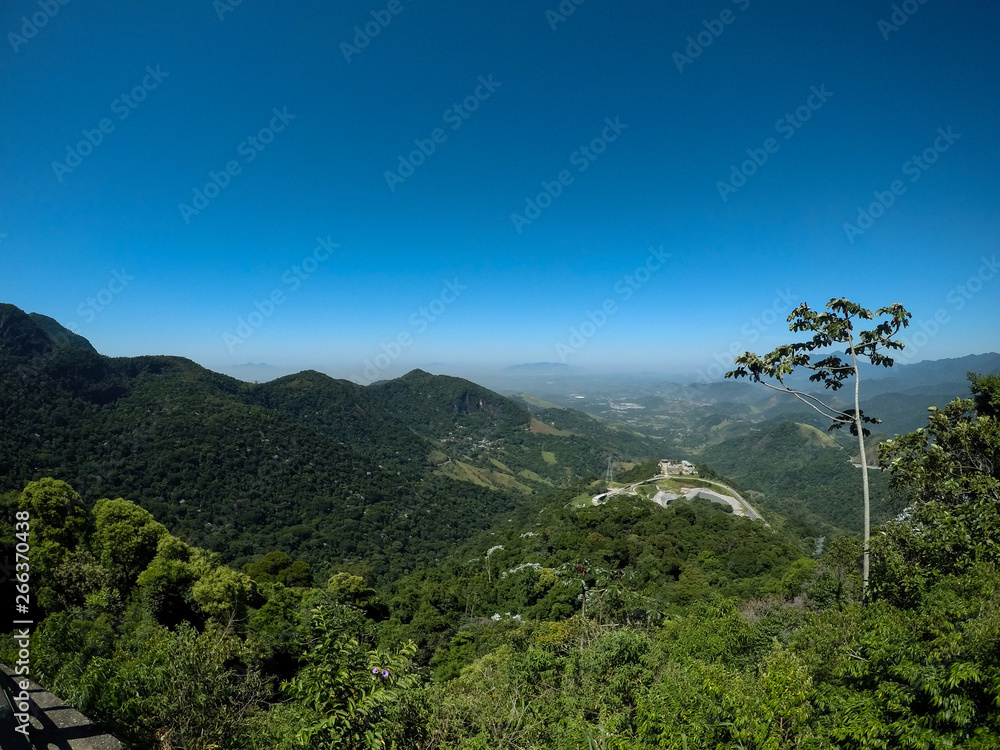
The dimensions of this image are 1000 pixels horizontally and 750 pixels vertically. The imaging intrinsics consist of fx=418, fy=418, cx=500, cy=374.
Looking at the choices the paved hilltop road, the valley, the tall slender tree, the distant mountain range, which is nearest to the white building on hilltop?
the paved hilltop road

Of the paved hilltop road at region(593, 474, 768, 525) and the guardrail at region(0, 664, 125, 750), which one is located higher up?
the guardrail at region(0, 664, 125, 750)

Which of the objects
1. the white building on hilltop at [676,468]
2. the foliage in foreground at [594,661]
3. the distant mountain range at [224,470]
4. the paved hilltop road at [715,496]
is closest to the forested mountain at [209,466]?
the distant mountain range at [224,470]

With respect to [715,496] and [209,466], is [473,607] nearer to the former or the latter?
[715,496]

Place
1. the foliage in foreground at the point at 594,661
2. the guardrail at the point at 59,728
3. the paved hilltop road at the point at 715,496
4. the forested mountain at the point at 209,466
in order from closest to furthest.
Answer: the foliage in foreground at the point at 594,661 < the guardrail at the point at 59,728 < the forested mountain at the point at 209,466 < the paved hilltop road at the point at 715,496

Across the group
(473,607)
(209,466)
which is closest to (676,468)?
(473,607)

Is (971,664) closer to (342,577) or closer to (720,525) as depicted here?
(342,577)

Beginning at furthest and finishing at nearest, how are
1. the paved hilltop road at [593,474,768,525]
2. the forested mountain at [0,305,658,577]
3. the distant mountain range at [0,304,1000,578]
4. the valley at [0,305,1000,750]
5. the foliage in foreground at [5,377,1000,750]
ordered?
the paved hilltop road at [593,474,768,525]
the distant mountain range at [0,304,1000,578]
the forested mountain at [0,305,658,577]
the valley at [0,305,1000,750]
the foliage in foreground at [5,377,1000,750]

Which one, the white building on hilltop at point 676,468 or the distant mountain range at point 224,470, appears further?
the white building on hilltop at point 676,468

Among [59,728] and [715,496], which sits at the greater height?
[59,728]

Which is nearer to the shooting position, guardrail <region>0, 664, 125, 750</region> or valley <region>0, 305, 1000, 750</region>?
guardrail <region>0, 664, 125, 750</region>

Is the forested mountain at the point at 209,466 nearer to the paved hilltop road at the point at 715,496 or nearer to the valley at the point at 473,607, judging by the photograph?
the valley at the point at 473,607

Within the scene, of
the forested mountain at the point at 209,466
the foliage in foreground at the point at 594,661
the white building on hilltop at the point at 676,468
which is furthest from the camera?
the white building on hilltop at the point at 676,468

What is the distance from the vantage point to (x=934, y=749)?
467cm

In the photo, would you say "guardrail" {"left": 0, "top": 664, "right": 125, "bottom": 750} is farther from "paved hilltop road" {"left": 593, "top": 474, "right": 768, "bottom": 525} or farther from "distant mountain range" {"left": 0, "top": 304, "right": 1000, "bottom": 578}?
"paved hilltop road" {"left": 593, "top": 474, "right": 768, "bottom": 525}
